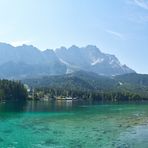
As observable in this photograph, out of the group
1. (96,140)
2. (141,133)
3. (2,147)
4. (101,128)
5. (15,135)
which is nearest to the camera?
(2,147)

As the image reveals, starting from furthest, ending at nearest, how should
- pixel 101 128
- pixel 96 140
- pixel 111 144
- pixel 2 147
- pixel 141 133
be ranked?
pixel 101 128, pixel 141 133, pixel 96 140, pixel 111 144, pixel 2 147

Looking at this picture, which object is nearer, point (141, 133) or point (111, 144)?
point (111, 144)

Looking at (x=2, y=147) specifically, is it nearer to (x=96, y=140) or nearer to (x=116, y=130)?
(x=96, y=140)

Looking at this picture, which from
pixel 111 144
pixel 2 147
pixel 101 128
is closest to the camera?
pixel 2 147

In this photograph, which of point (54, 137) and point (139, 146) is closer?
point (139, 146)

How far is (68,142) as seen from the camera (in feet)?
191

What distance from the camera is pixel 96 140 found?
6075cm

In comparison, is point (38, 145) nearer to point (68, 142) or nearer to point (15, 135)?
point (68, 142)

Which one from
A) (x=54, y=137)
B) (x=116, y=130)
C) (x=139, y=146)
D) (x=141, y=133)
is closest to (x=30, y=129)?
(x=54, y=137)

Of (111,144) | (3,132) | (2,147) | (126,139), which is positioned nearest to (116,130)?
(126,139)

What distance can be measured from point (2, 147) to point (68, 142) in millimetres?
11270

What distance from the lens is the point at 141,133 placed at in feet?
233

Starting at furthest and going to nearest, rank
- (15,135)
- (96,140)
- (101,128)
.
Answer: (101,128)
(15,135)
(96,140)

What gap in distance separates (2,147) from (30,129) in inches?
886
